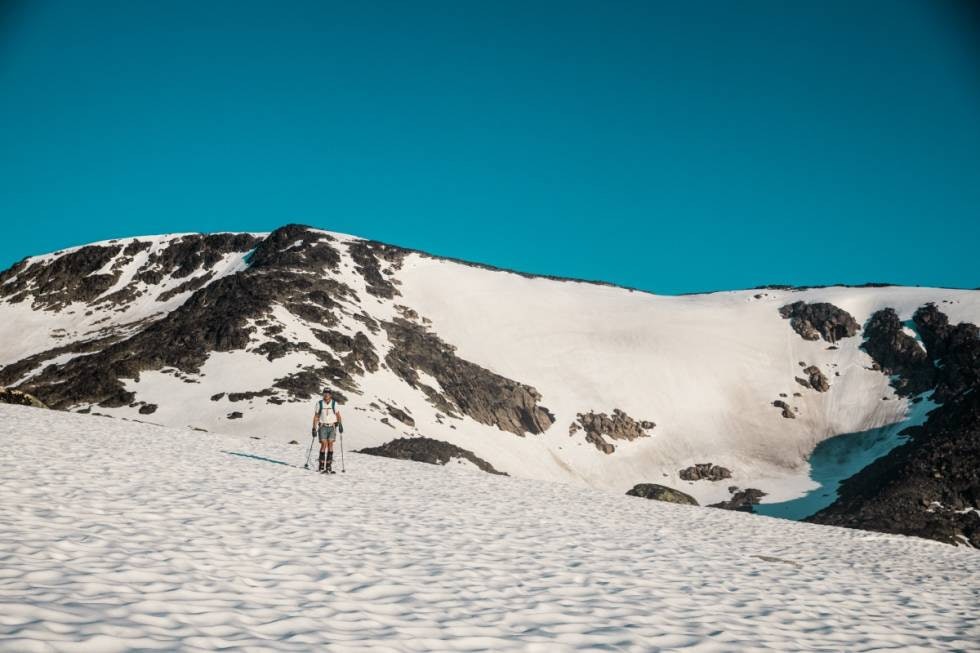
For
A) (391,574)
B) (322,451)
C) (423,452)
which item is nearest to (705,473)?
(423,452)

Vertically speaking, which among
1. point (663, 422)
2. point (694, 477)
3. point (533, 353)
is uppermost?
point (533, 353)

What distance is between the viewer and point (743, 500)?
242 ft

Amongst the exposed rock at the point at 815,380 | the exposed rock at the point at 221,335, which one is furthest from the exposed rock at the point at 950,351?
the exposed rock at the point at 221,335

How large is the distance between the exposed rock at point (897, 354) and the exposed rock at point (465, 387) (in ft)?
166

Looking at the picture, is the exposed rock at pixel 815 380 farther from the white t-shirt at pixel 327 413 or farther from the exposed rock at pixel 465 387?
the white t-shirt at pixel 327 413

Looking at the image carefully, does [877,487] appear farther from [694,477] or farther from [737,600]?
[737,600]

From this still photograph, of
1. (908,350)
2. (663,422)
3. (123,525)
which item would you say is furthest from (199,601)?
(908,350)

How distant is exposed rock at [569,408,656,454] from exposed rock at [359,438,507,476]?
90.1 feet

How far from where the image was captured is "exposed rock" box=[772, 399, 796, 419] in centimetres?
9244

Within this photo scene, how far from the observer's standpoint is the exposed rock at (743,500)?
2837 inches

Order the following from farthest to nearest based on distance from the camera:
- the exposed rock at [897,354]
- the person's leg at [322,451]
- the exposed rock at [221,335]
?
the exposed rock at [897,354]
the exposed rock at [221,335]
the person's leg at [322,451]

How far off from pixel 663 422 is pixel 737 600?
280ft

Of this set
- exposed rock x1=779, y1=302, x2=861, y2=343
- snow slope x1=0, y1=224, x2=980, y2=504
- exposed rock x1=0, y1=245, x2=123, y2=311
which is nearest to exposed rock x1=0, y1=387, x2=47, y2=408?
snow slope x1=0, y1=224, x2=980, y2=504

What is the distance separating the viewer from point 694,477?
80812 millimetres
